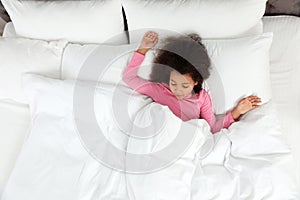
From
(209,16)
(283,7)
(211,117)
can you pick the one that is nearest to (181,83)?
(211,117)

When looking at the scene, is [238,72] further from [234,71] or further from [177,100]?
[177,100]

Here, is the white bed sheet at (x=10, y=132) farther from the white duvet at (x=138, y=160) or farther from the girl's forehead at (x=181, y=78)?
the girl's forehead at (x=181, y=78)

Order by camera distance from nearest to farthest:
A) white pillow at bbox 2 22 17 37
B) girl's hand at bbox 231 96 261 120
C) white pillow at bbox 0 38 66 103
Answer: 1. girl's hand at bbox 231 96 261 120
2. white pillow at bbox 0 38 66 103
3. white pillow at bbox 2 22 17 37

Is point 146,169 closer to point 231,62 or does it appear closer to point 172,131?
point 172,131

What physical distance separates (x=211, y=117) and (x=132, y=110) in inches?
12.0

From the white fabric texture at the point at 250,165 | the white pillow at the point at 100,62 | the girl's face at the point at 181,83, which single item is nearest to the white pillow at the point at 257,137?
the white fabric texture at the point at 250,165

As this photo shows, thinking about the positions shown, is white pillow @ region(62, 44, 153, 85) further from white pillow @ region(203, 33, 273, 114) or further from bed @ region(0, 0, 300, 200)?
white pillow @ region(203, 33, 273, 114)

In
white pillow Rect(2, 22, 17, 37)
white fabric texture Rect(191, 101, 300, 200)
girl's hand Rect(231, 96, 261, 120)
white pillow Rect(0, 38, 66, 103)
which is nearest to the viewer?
white fabric texture Rect(191, 101, 300, 200)

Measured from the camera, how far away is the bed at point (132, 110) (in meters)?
1.25

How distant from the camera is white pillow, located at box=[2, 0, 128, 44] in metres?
1.62

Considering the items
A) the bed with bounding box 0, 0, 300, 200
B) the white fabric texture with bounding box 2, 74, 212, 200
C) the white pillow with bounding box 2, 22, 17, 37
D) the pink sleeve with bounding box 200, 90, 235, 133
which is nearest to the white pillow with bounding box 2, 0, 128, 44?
the bed with bounding box 0, 0, 300, 200

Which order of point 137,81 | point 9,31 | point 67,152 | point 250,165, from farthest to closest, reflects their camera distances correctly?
point 9,31
point 137,81
point 67,152
point 250,165

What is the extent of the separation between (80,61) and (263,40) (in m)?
0.72

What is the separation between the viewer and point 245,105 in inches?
57.2
